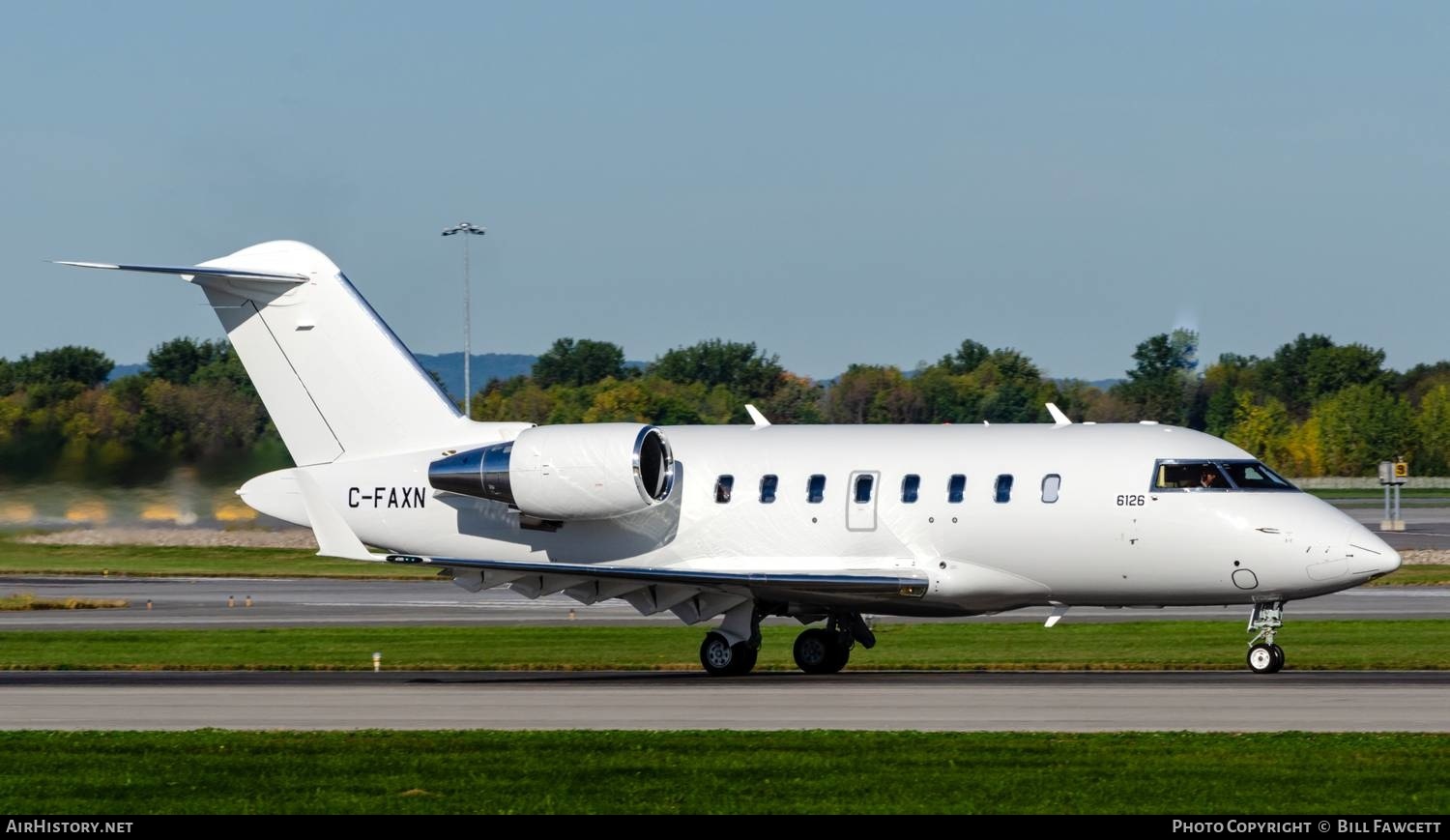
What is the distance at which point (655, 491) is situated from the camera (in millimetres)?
30078

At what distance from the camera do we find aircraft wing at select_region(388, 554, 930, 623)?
28266 millimetres

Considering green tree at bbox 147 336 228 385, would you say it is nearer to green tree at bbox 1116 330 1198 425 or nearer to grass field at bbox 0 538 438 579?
grass field at bbox 0 538 438 579

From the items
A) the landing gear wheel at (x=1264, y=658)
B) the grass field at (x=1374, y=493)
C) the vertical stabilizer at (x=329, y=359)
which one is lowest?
the landing gear wheel at (x=1264, y=658)

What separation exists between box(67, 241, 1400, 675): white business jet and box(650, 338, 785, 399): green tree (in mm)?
106315

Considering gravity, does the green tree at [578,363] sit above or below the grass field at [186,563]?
above

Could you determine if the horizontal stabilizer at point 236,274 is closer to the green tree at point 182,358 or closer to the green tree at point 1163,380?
the green tree at point 182,358

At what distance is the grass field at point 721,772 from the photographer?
53.3 feet

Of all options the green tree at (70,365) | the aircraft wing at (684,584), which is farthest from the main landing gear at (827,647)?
the green tree at (70,365)

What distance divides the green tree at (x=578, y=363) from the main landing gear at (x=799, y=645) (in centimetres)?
11024

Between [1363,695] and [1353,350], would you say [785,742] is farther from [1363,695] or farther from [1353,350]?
[1353,350]

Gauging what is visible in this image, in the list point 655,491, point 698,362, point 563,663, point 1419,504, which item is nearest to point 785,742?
point 655,491

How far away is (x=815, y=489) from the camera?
96.8 ft

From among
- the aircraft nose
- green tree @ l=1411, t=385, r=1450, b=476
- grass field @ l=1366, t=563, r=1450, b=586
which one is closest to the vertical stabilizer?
the aircraft nose

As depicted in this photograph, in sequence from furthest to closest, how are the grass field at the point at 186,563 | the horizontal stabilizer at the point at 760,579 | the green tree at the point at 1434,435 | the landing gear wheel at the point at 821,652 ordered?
the green tree at the point at 1434,435 < the grass field at the point at 186,563 < the landing gear wheel at the point at 821,652 < the horizontal stabilizer at the point at 760,579
